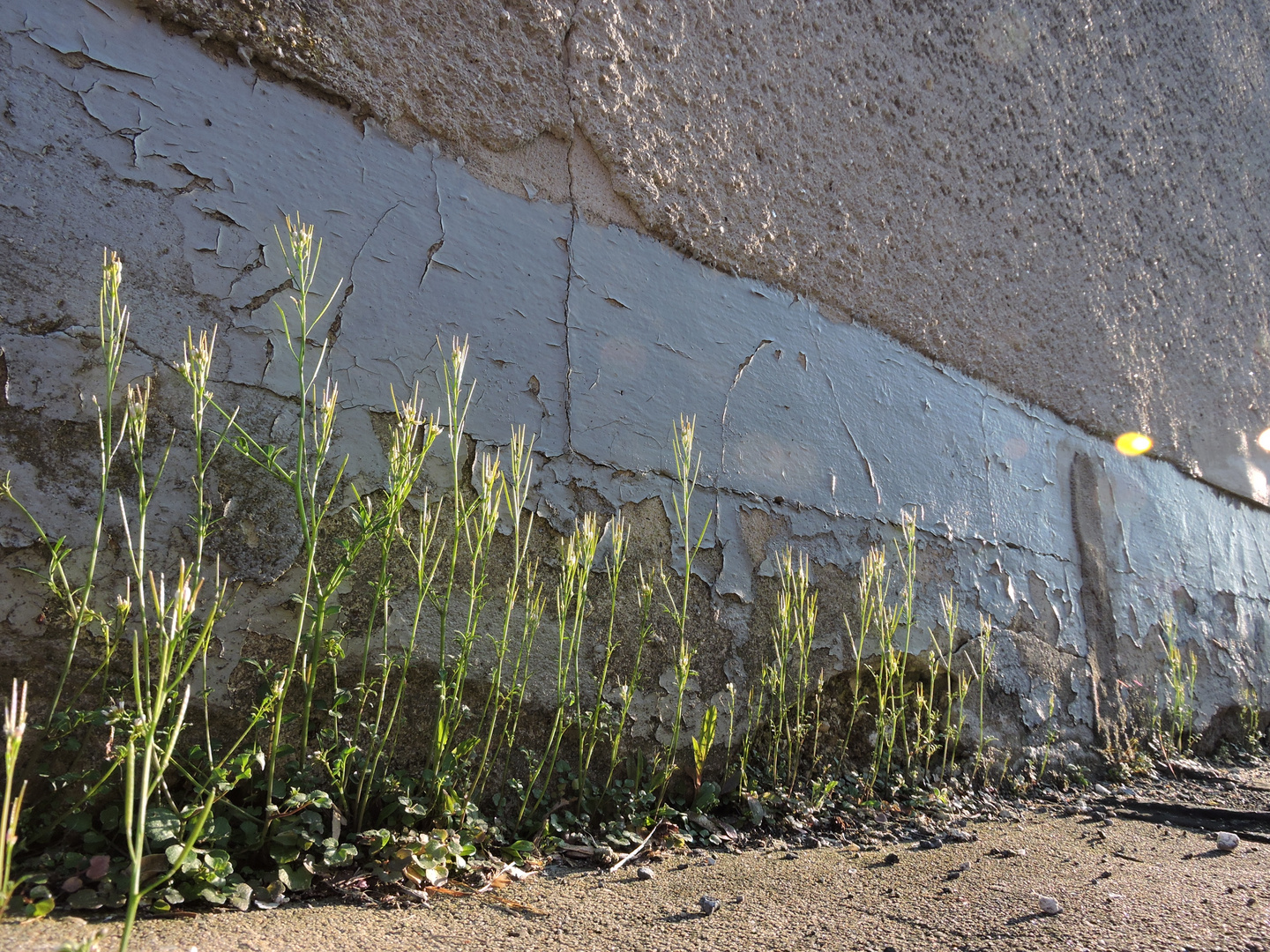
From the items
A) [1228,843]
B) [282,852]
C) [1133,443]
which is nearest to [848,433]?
[1228,843]

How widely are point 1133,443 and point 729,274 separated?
222 centimetres

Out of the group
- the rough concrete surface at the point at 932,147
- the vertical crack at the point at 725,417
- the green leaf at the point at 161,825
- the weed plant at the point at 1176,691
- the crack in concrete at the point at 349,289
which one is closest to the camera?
the green leaf at the point at 161,825

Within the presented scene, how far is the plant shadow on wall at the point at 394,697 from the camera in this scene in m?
1.13

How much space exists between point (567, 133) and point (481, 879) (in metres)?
1.76

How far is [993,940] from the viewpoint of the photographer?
3.89ft

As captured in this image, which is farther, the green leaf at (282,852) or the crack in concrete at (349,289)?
the crack in concrete at (349,289)

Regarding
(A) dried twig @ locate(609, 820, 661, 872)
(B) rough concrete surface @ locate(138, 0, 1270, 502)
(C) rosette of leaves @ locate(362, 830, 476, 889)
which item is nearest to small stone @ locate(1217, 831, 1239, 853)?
(A) dried twig @ locate(609, 820, 661, 872)

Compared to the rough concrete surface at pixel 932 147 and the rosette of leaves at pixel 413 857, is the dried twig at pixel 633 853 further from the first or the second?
the rough concrete surface at pixel 932 147

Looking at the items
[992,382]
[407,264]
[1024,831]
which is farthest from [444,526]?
[992,382]

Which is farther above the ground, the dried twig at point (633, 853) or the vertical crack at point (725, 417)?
the vertical crack at point (725, 417)

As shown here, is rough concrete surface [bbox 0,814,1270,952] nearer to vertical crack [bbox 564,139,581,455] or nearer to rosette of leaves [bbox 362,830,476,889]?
rosette of leaves [bbox 362,830,476,889]

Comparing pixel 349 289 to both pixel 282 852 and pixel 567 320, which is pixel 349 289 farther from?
pixel 282 852

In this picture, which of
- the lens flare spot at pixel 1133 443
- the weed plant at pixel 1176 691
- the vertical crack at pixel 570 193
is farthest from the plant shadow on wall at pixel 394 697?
the lens flare spot at pixel 1133 443

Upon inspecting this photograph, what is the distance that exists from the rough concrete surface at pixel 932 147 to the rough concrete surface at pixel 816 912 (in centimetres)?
161
